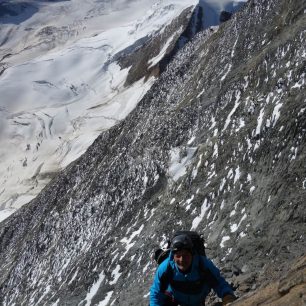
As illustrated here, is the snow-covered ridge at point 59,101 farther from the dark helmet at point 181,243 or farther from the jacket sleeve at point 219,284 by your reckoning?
the dark helmet at point 181,243

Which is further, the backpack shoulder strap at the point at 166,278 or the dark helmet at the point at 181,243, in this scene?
the backpack shoulder strap at the point at 166,278

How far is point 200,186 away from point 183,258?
17.7 meters

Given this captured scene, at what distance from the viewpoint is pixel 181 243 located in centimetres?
788

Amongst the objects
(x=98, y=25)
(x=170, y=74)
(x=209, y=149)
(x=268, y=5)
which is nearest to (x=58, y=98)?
(x=98, y=25)

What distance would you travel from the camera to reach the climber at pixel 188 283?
27.1 feet

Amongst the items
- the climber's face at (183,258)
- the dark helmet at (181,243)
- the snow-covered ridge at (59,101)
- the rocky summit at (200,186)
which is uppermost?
the dark helmet at (181,243)

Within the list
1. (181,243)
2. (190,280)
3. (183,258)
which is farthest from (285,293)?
(181,243)

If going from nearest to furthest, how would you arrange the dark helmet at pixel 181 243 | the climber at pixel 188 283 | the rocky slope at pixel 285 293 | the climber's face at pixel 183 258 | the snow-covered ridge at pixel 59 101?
the rocky slope at pixel 285 293 → the dark helmet at pixel 181 243 → the climber's face at pixel 183 258 → the climber at pixel 188 283 → the snow-covered ridge at pixel 59 101

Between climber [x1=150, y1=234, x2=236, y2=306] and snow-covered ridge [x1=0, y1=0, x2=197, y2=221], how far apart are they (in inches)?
3071

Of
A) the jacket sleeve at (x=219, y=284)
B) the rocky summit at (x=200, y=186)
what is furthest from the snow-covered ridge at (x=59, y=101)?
the jacket sleeve at (x=219, y=284)

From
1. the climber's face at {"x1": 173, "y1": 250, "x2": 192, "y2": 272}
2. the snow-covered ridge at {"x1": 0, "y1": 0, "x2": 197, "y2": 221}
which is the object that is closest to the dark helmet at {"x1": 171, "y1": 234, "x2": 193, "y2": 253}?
the climber's face at {"x1": 173, "y1": 250, "x2": 192, "y2": 272}

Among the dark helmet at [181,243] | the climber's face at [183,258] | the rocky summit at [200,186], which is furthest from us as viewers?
the rocky summit at [200,186]

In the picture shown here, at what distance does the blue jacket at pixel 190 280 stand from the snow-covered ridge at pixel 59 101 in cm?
7801

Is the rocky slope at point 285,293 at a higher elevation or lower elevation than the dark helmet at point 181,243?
lower
